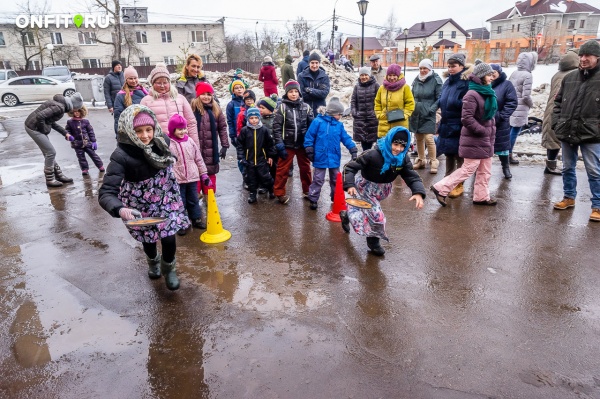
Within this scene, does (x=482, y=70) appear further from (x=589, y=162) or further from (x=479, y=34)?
(x=479, y=34)

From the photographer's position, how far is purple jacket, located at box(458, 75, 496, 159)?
17.8 ft

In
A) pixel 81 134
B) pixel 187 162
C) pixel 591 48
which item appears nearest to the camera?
pixel 591 48

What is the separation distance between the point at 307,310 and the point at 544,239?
312cm

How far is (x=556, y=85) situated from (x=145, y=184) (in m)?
6.76

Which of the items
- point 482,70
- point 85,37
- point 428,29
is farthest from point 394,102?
point 428,29

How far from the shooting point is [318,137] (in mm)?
5641

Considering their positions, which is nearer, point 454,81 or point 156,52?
point 454,81

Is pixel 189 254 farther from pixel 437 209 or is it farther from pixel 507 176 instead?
pixel 507 176

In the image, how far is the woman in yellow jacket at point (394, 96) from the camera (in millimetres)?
6570

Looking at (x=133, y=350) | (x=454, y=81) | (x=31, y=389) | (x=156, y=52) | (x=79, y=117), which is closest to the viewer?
(x=31, y=389)

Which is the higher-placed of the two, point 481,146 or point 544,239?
point 481,146

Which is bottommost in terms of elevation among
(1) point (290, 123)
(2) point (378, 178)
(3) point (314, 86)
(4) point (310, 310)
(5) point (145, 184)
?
(4) point (310, 310)

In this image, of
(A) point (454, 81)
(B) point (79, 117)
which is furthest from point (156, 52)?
(A) point (454, 81)

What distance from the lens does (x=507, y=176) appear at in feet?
22.9
